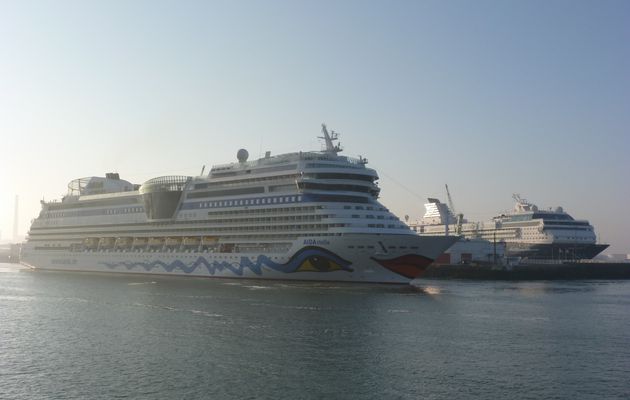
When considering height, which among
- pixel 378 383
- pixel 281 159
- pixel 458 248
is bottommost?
pixel 378 383

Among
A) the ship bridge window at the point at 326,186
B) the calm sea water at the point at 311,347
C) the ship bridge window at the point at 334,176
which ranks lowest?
the calm sea water at the point at 311,347

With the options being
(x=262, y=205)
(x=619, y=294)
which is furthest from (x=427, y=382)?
(x=619, y=294)

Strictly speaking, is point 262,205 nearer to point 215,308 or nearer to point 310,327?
point 215,308

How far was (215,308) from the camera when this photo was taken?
163ft

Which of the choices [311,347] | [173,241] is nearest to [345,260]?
[311,347]

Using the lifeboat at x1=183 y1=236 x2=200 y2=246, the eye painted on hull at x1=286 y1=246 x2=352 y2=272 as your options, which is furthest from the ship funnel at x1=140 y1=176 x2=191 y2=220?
the eye painted on hull at x1=286 y1=246 x2=352 y2=272

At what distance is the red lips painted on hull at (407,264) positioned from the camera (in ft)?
213

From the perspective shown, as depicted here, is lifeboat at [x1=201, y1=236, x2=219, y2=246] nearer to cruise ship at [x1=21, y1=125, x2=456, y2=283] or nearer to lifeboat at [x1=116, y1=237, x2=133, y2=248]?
cruise ship at [x1=21, y1=125, x2=456, y2=283]

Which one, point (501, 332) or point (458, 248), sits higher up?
point (458, 248)

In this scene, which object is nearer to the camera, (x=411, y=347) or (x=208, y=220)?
(x=411, y=347)

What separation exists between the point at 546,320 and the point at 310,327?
64.7 feet

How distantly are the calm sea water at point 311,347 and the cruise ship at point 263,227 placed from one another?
7.38 m

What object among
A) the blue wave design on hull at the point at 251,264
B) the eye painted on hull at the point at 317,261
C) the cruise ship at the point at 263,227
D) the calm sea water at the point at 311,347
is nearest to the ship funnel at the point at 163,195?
the cruise ship at the point at 263,227

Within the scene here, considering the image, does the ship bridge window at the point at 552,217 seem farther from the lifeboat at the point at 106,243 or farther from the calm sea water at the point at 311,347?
the lifeboat at the point at 106,243
